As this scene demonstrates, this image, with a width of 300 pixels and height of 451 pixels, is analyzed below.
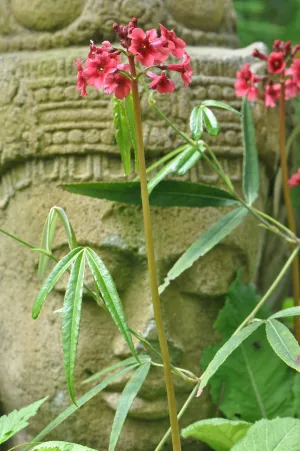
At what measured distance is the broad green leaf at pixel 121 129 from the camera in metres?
1.04

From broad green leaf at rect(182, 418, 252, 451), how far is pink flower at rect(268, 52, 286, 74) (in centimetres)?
68

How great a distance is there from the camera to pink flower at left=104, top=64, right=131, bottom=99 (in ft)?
3.15

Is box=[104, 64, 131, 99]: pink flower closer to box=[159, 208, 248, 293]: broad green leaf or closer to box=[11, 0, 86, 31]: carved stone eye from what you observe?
box=[159, 208, 248, 293]: broad green leaf

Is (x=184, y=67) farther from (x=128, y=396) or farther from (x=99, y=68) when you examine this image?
(x=128, y=396)

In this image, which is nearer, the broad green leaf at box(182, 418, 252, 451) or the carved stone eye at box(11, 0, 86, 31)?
the broad green leaf at box(182, 418, 252, 451)

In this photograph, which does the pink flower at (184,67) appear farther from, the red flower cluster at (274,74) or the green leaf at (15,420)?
the green leaf at (15,420)

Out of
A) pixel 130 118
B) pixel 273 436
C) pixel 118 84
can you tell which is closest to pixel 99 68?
pixel 118 84

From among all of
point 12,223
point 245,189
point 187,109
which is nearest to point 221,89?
point 187,109

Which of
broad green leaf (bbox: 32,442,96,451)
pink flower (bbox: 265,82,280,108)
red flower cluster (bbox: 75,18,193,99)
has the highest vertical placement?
red flower cluster (bbox: 75,18,193,99)

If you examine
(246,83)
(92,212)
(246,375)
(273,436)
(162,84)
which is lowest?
(246,375)

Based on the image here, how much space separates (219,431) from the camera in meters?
1.31

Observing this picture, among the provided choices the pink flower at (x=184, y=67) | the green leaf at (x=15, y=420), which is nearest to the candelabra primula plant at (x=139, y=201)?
the pink flower at (x=184, y=67)

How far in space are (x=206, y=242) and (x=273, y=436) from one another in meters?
0.37

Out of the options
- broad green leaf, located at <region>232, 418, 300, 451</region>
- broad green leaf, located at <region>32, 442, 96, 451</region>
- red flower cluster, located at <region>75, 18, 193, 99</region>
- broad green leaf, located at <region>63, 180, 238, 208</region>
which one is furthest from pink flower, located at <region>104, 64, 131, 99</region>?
broad green leaf, located at <region>232, 418, 300, 451</region>
